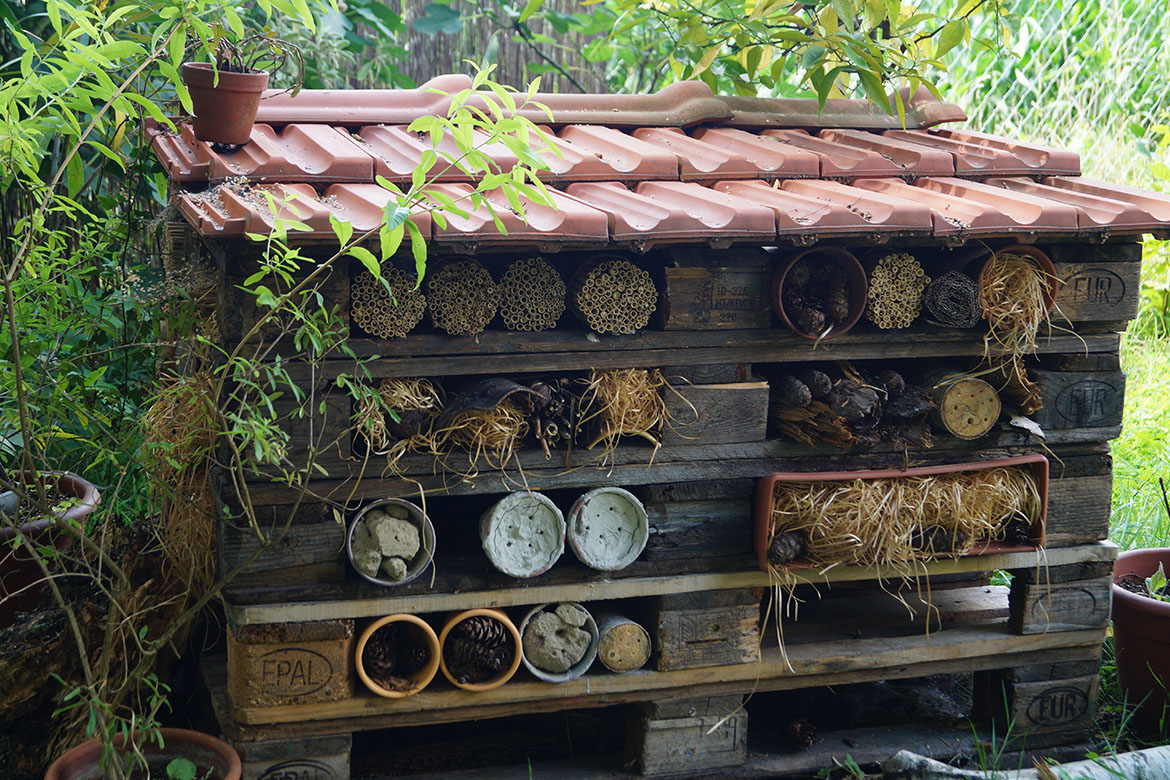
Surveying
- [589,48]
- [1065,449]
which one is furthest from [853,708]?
[589,48]

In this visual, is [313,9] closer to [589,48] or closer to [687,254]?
[589,48]

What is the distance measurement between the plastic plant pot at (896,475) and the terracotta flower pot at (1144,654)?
554mm

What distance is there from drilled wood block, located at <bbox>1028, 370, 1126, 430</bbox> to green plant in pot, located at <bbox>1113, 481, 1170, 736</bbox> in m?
0.69

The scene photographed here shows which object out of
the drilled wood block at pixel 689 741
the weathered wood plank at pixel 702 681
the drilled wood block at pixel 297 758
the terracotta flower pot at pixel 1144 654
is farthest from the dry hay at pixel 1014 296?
the drilled wood block at pixel 297 758

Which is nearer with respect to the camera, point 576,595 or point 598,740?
point 576,595

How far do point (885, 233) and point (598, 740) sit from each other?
185 centimetres

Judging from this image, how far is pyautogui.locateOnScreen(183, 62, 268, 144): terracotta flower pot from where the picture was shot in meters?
2.81

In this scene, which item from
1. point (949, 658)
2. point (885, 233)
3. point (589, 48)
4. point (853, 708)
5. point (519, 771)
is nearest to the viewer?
point (885, 233)

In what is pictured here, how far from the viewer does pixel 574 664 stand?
301cm

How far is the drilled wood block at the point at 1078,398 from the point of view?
10.7 feet

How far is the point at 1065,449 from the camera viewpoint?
3.34 metres

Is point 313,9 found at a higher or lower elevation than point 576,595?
higher

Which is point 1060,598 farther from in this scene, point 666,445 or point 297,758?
point 297,758

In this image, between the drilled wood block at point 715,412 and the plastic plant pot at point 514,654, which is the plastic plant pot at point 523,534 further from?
the drilled wood block at point 715,412
